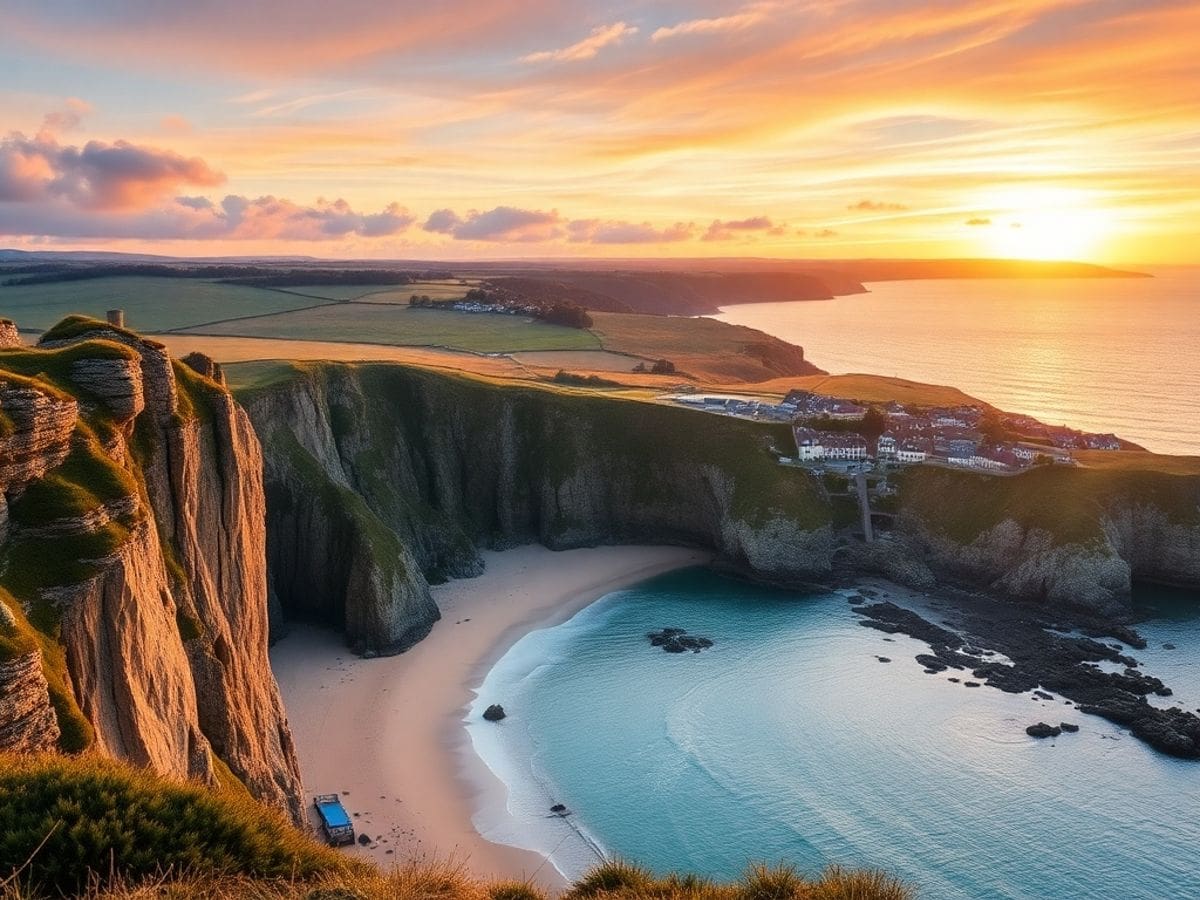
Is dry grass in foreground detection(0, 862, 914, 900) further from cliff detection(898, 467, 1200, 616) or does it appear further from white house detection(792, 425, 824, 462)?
white house detection(792, 425, 824, 462)

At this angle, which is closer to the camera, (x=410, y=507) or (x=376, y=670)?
(x=376, y=670)

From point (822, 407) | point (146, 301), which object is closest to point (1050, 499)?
point (822, 407)

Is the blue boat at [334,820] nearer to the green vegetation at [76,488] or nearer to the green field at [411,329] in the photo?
the green vegetation at [76,488]

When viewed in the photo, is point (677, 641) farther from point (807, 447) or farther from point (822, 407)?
point (822, 407)

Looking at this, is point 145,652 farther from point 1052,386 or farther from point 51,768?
point 1052,386

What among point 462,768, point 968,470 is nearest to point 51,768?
point 462,768
